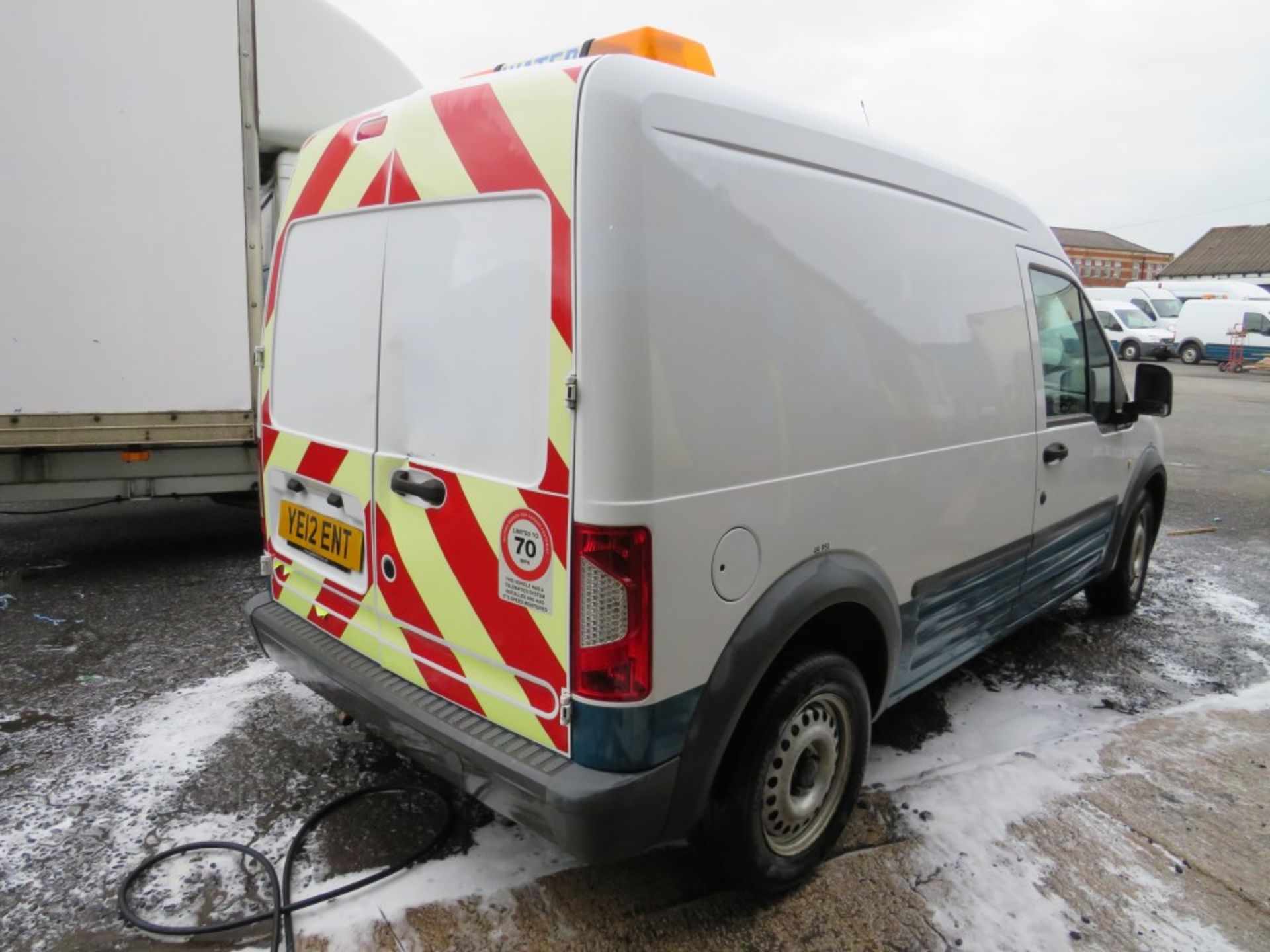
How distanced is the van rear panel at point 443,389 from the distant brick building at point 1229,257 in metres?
62.4

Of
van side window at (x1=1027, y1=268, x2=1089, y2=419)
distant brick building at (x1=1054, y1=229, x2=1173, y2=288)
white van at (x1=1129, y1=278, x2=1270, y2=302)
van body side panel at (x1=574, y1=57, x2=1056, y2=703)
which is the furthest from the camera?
distant brick building at (x1=1054, y1=229, x2=1173, y2=288)

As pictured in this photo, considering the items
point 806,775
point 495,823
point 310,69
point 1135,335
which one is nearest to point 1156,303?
point 1135,335

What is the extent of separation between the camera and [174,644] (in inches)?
168

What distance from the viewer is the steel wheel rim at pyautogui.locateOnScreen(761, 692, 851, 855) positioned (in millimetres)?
2451

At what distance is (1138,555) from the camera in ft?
16.8

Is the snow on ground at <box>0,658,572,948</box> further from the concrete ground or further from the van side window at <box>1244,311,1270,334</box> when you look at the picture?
the van side window at <box>1244,311,1270,334</box>

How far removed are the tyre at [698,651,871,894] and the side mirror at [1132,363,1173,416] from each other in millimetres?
2549

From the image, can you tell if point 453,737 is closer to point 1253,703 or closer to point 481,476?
point 481,476

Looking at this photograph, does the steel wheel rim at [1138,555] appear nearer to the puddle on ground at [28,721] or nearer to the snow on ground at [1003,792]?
the snow on ground at [1003,792]

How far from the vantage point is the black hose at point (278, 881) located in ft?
7.69

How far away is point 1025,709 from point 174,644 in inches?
160

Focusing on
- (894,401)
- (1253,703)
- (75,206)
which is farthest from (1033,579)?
(75,206)

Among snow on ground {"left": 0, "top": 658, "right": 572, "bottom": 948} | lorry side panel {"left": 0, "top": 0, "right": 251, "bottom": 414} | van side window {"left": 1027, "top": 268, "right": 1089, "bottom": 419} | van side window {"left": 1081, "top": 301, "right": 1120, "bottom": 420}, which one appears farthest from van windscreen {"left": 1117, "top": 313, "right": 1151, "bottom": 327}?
snow on ground {"left": 0, "top": 658, "right": 572, "bottom": 948}

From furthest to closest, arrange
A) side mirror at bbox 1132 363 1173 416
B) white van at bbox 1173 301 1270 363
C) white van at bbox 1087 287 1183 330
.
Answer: white van at bbox 1087 287 1183 330 < white van at bbox 1173 301 1270 363 < side mirror at bbox 1132 363 1173 416
